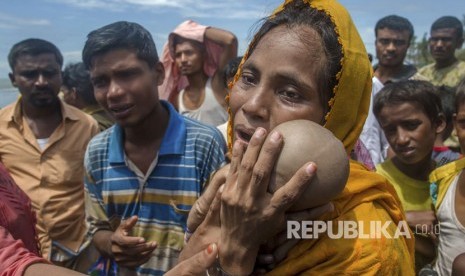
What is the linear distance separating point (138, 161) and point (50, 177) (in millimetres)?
1519

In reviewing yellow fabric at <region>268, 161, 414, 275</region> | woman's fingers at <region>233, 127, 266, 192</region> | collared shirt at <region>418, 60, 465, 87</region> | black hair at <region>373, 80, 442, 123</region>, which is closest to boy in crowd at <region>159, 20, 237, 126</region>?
black hair at <region>373, 80, 442, 123</region>

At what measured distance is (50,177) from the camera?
3779 mm

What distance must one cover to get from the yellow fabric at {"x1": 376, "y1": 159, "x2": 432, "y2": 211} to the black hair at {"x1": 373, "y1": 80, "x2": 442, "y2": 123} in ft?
1.51

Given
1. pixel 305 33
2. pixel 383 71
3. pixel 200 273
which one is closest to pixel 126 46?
pixel 305 33

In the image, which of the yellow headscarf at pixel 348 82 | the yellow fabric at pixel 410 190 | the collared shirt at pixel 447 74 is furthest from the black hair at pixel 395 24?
the yellow headscarf at pixel 348 82

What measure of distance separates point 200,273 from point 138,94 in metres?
1.55

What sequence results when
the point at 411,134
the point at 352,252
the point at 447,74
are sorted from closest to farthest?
1. the point at 352,252
2. the point at 411,134
3. the point at 447,74

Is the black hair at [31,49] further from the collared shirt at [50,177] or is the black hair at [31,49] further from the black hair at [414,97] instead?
the black hair at [414,97]

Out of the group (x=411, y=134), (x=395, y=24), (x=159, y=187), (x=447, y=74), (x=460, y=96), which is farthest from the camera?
(x=447, y=74)

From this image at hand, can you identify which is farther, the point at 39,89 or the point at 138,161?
the point at 39,89

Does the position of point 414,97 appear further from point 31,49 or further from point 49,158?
point 31,49

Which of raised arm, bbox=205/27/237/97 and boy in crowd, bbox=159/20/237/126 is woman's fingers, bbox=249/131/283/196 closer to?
boy in crowd, bbox=159/20/237/126

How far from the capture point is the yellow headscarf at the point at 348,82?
148cm
